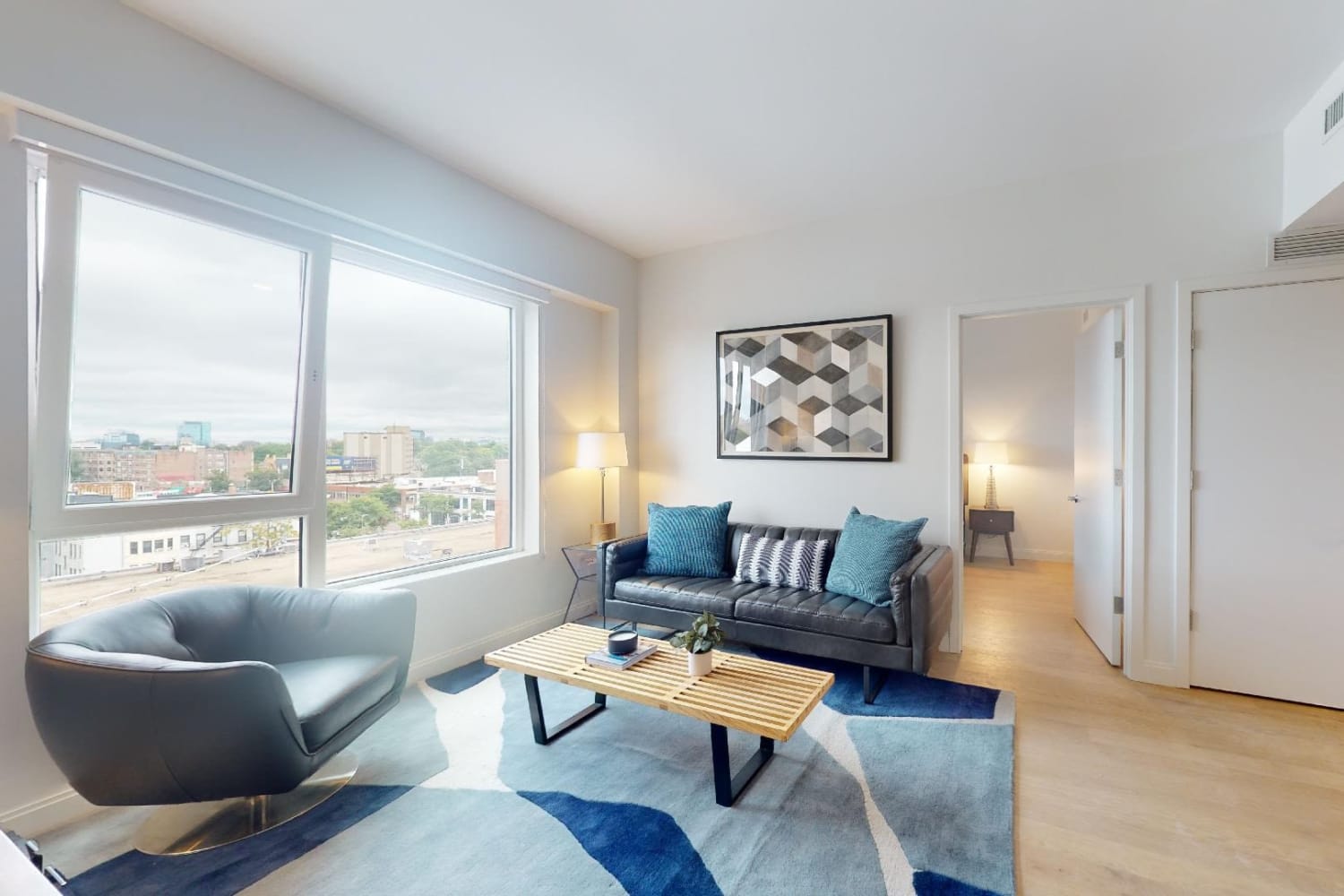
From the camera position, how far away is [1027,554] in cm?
652

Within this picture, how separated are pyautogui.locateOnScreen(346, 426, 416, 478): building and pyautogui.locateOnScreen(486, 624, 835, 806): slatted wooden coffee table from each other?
127 cm

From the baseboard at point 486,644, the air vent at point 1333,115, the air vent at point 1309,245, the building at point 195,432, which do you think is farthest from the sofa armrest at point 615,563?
the air vent at point 1333,115

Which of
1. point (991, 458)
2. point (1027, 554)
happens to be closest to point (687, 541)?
point (991, 458)

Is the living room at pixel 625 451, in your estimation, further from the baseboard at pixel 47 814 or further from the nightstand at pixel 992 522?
the nightstand at pixel 992 522

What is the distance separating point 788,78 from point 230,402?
8.91ft

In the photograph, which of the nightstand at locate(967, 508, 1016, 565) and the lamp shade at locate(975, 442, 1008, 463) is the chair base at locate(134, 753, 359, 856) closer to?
the nightstand at locate(967, 508, 1016, 565)

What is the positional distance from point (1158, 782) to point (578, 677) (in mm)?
2192

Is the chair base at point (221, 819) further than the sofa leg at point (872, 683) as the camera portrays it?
No

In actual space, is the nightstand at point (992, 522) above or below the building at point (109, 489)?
below

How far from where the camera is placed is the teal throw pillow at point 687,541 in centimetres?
379

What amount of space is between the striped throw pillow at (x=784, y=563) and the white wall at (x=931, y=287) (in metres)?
0.52

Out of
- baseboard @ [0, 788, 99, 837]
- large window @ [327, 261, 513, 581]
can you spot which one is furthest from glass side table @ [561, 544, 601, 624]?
baseboard @ [0, 788, 99, 837]

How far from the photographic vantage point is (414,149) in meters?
3.12

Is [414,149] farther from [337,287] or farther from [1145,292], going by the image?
[1145,292]
